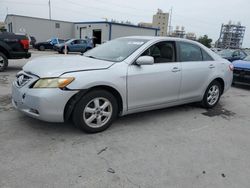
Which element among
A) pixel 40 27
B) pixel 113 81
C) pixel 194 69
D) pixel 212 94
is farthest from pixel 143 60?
pixel 40 27

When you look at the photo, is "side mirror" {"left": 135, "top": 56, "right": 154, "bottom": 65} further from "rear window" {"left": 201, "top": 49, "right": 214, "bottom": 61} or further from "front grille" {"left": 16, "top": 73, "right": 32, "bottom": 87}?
"rear window" {"left": 201, "top": 49, "right": 214, "bottom": 61}

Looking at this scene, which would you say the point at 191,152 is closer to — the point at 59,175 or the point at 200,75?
the point at 59,175

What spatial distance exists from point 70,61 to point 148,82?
1.34 m

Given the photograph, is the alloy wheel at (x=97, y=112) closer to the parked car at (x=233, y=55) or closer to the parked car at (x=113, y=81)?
the parked car at (x=113, y=81)

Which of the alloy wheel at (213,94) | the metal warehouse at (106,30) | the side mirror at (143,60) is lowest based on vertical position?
the alloy wheel at (213,94)

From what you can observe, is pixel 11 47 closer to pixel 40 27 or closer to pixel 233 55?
pixel 233 55

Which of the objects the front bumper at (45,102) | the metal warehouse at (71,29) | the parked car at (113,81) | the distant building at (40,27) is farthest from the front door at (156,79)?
the distant building at (40,27)

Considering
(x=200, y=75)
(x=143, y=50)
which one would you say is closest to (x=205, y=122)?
(x=200, y=75)

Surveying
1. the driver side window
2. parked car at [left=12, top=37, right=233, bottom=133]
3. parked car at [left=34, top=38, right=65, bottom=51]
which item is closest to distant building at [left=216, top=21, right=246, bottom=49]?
parked car at [left=34, top=38, right=65, bottom=51]

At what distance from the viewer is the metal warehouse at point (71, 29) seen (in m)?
29.4

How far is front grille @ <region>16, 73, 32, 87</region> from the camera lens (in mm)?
3398

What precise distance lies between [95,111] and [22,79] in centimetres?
121

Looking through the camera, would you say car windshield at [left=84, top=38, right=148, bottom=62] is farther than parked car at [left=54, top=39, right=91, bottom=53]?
No

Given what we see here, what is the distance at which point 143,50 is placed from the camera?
395 cm
